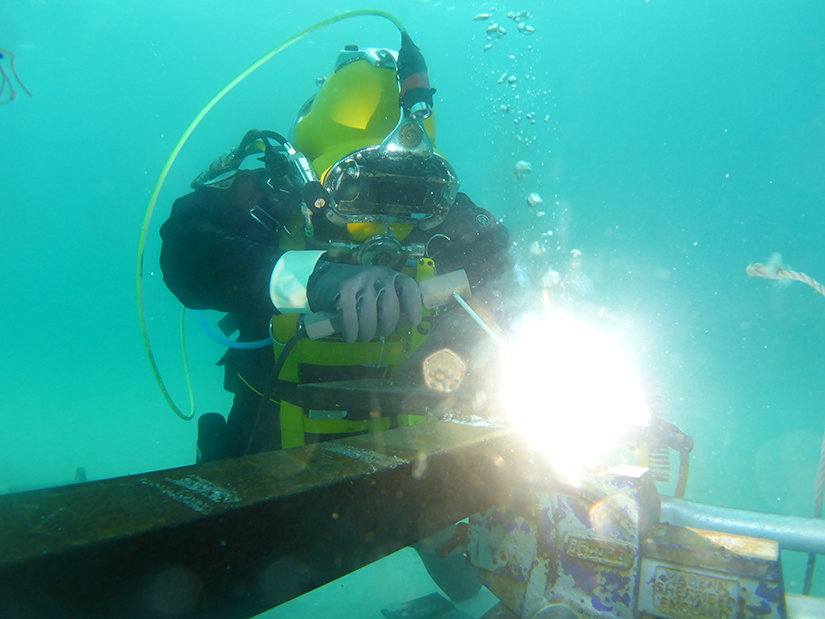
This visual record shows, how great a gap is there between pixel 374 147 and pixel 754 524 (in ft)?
7.97

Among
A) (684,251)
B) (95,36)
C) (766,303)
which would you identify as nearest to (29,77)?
(95,36)

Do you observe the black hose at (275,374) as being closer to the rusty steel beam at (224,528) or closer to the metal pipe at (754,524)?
the rusty steel beam at (224,528)

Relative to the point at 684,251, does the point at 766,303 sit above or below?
below

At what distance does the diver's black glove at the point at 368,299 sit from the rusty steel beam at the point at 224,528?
655mm

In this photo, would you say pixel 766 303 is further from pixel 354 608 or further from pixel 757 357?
pixel 354 608

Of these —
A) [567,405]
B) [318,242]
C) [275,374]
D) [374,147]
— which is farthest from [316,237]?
[567,405]

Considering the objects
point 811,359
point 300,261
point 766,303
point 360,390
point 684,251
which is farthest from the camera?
point 684,251

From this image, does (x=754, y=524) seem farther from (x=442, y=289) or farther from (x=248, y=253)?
(x=248, y=253)

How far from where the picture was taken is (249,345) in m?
2.54

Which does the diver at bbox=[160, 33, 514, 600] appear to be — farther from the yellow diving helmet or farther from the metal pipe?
the metal pipe

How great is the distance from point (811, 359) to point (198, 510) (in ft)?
144

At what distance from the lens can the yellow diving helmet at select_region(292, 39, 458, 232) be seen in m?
2.33

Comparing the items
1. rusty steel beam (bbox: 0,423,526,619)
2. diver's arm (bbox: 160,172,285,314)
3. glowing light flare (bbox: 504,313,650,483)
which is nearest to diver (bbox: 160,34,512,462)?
diver's arm (bbox: 160,172,285,314)

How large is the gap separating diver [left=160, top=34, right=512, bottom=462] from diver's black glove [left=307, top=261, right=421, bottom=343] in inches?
5.0
